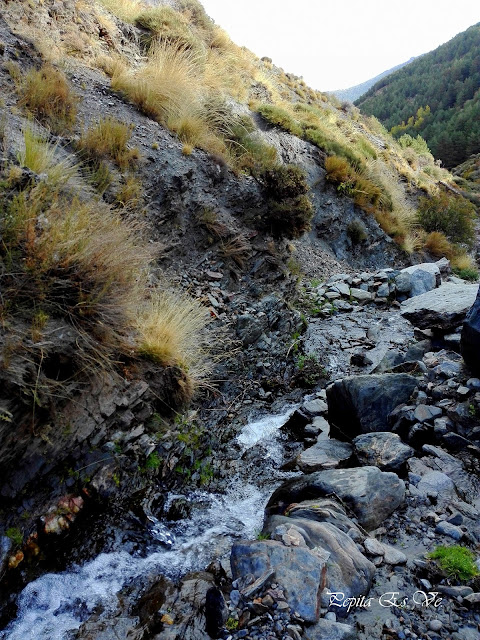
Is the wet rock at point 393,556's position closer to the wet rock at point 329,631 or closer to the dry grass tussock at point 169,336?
the wet rock at point 329,631

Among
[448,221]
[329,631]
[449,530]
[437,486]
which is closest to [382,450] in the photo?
[437,486]

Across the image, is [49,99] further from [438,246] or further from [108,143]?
[438,246]

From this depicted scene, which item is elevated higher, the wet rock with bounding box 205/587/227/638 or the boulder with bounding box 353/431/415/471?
the wet rock with bounding box 205/587/227/638

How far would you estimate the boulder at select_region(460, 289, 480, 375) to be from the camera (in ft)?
14.0

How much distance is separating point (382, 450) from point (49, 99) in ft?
20.6

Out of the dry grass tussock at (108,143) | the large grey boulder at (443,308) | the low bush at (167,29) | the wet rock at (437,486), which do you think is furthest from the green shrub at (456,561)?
the low bush at (167,29)

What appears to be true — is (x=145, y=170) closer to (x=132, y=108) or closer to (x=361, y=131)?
(x=132, y=108)

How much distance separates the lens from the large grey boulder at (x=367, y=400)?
436cm

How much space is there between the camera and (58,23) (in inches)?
295

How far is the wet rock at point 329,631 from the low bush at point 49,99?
20.5 feet

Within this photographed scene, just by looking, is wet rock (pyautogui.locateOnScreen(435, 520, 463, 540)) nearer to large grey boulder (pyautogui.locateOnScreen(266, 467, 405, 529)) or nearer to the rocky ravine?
the rocky ravine

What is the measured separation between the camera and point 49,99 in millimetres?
5828

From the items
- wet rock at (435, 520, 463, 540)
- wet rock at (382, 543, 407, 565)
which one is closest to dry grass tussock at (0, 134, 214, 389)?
wet rock at (382, 543, 407, 565)

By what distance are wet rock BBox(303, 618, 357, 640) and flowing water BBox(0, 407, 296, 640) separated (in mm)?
985
